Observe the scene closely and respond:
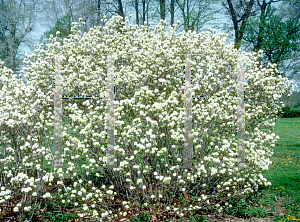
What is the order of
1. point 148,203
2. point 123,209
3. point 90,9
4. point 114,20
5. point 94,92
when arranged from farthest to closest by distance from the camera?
point 90,9 < point 114,20 < point 94,92 < point 123,209 < point 148,203

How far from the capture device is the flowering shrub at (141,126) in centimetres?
427

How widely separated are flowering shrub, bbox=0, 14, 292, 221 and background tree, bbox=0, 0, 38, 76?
15077 millimetres

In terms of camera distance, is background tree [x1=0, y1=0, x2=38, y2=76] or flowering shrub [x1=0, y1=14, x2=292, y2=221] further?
background tree [x1=0, y1=0, x2=38, y2=76]

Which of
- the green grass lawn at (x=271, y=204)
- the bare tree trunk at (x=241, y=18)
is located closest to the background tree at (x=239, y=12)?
the bare tree trunk at (x=241, y=18)

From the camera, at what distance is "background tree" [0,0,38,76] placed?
741 inches

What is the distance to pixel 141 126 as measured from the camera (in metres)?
4.38

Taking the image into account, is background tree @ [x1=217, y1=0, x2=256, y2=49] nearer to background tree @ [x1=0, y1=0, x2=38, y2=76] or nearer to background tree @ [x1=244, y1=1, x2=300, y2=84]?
background tree @ [x1=244, y1=1, x2=300, y2=84]

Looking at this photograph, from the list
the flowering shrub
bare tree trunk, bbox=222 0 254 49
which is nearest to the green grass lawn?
the flowering shrub

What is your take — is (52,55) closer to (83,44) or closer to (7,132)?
(83,44)

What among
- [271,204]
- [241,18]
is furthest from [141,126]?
[241,18]

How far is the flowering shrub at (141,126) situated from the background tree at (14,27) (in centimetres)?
1508

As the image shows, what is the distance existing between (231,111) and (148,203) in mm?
2162

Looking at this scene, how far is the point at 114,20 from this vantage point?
6.38m

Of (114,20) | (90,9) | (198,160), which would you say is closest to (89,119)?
(198,160)
